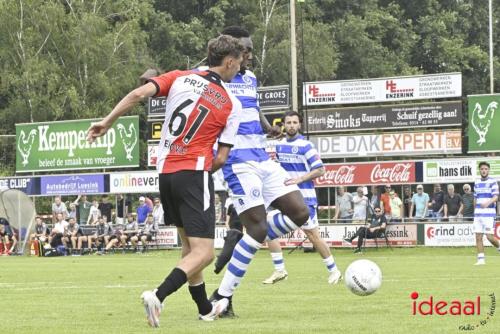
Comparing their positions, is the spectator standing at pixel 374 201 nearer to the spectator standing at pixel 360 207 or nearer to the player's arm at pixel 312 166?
the spectator standing at pixel 360 207

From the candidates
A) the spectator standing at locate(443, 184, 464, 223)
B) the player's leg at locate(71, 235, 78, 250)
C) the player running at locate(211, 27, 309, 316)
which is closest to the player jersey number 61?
the player running at locate(211, 27, 309, 316)

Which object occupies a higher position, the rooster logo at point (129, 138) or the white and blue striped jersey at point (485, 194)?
the rooster logo at point (129, 138)

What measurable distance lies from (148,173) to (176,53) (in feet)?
88.5

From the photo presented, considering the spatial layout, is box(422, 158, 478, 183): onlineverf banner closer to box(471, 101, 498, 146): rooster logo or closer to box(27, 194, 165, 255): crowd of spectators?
box(471, 101, 498, 146): rooster logo

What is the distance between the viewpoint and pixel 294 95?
37.1 metres

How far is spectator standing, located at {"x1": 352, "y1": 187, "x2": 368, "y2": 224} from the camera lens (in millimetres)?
32281

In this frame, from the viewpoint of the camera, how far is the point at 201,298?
891 cm

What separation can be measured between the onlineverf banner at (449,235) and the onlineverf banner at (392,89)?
5.21 metres

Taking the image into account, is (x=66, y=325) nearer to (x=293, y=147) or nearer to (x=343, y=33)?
(x=293, y=147)

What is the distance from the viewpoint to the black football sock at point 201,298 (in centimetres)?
884

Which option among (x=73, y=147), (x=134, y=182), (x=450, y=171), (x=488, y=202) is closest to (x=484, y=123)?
(x=450, y=171)

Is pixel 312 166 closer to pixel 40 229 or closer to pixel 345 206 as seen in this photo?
pixel 345 206

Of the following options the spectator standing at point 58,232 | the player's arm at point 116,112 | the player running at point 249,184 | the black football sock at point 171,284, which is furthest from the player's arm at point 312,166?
the spectator standing at point 58,232

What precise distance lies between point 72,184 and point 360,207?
12029mm
